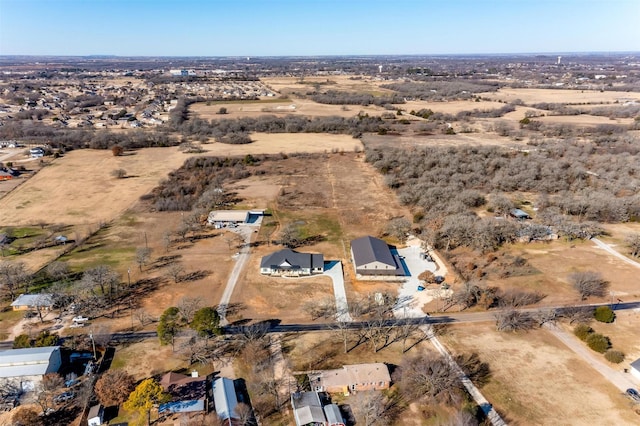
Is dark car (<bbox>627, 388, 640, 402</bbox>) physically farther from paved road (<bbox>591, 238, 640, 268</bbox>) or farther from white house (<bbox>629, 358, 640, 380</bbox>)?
paved road (<bbox>591, 238, 640, 268</bbox>)

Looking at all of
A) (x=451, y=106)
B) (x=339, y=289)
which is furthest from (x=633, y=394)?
(x=451, y=106)

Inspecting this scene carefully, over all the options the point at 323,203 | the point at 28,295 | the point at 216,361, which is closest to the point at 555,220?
the point at 323,203

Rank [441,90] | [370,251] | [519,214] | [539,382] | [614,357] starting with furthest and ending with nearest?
[441,90]
[519,214]
[370,251]
[614,357]
[539,382]

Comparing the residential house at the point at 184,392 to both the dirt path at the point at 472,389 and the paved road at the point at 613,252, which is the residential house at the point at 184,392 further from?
the paved road at the point at 613,252

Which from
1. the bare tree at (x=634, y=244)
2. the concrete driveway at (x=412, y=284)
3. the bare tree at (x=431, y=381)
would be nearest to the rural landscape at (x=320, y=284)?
the bare tree at (x=431, y=381)

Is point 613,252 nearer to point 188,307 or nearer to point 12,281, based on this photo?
point 188,307

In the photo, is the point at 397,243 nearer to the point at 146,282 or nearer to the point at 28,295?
the point at 146,282
